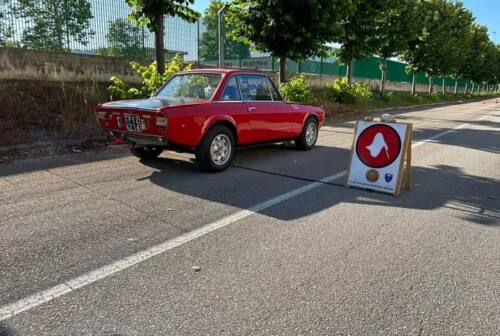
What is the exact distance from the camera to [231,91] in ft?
23.3

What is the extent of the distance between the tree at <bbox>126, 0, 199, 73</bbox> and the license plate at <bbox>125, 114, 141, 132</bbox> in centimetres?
544

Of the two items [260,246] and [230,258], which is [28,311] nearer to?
[230,258]

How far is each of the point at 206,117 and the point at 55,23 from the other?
29.3 ft

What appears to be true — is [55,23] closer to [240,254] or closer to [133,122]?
[133,122]

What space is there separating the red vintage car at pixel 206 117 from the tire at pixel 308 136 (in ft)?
1.38

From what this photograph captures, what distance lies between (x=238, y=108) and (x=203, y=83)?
0.75 metres

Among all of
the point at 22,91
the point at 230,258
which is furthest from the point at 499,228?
the point at 22,91

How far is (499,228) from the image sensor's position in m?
4.70

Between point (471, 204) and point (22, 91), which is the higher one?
point (22, 91)

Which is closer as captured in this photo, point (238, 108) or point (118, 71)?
point (238, 108)

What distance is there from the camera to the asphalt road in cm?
279

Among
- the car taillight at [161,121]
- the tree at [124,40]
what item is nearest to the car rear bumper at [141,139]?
the car taillight at [161,121]

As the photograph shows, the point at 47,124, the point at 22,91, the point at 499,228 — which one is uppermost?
the point at 22,91

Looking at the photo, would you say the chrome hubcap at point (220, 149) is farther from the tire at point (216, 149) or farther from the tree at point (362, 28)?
the tree at point (362, 28)
